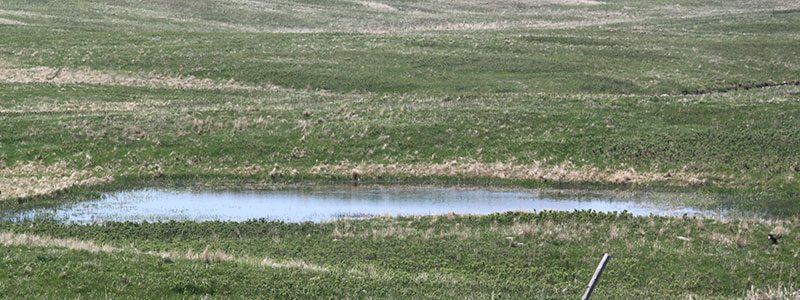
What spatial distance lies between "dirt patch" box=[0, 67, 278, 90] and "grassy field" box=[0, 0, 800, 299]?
430mm

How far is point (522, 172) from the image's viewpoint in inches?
1656

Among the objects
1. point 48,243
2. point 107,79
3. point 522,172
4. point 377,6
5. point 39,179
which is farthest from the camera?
point 377,6

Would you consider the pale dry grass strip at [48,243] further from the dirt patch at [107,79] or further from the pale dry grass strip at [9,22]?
the pale dry grass strip at [9,22]

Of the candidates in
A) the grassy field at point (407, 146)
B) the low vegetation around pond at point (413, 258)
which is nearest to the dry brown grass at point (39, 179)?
the grassy field at point (407, 146)

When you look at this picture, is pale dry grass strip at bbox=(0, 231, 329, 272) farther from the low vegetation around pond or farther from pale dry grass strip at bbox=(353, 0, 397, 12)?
pale dry grass strip at bbox=(353, 0, 397, 12)

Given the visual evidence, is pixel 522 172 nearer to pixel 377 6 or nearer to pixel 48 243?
pixel 48 243

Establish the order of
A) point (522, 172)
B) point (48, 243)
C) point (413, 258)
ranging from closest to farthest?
point (48, 243) < point (413, 258) < point (522, 172)

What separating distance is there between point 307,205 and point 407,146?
12478mm

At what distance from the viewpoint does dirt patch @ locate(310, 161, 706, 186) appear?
40.4m

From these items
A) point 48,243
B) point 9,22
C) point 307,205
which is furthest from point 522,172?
point 9,22

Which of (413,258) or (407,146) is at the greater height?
(413,258)

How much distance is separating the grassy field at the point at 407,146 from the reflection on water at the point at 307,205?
7.38ft

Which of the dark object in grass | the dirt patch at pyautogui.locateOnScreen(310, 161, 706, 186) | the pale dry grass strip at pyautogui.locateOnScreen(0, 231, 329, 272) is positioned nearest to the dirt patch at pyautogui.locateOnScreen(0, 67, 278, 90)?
the dirt patch at pyautogui.locateOnScreen(310, 161, 706, 186)

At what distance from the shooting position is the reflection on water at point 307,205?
33.1 meters
